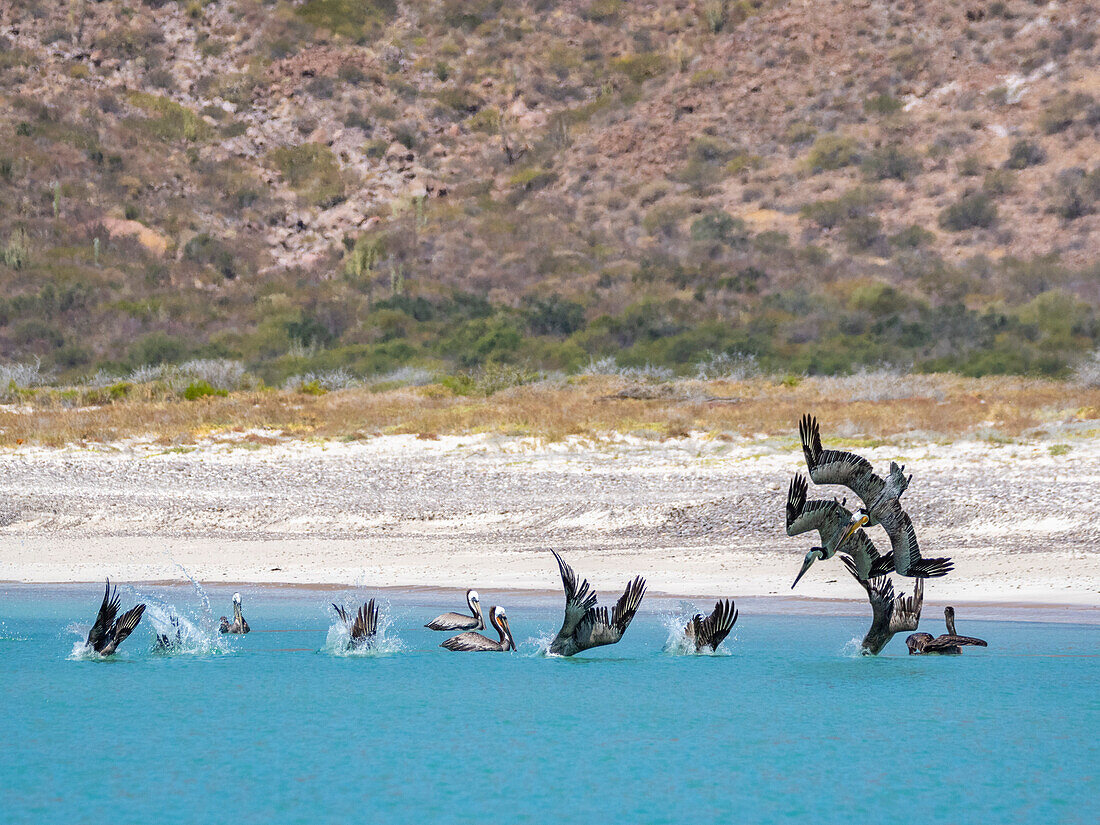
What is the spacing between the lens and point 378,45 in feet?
220

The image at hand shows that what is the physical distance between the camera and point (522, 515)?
15.2 m

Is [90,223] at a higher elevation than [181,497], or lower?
higher

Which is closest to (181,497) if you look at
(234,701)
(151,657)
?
(151,657)

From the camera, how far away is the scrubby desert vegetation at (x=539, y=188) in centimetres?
4166

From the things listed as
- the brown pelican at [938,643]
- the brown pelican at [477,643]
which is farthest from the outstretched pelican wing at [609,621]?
the brown pelican at [938,643]

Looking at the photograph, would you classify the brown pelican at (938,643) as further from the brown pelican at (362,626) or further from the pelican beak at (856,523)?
the brown pelican at (362,626)

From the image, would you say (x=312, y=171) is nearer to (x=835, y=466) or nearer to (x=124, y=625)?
(x=124, y=625)

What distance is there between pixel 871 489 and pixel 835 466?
0.29 metres

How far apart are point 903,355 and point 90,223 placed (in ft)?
102

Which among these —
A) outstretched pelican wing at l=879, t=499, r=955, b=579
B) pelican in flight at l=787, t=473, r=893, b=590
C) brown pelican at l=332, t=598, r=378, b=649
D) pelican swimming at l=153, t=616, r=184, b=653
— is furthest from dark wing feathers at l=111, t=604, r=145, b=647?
outstretched pelican wing at l=879, t=499, r=955, b=579

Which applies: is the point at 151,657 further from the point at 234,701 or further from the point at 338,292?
the point at 338,292

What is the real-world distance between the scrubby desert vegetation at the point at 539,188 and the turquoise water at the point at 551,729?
23186 millimetres

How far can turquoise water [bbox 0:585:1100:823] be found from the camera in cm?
590

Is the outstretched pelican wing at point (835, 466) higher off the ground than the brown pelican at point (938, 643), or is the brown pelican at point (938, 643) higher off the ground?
the outstretched pelican wing at point (835, 466)
